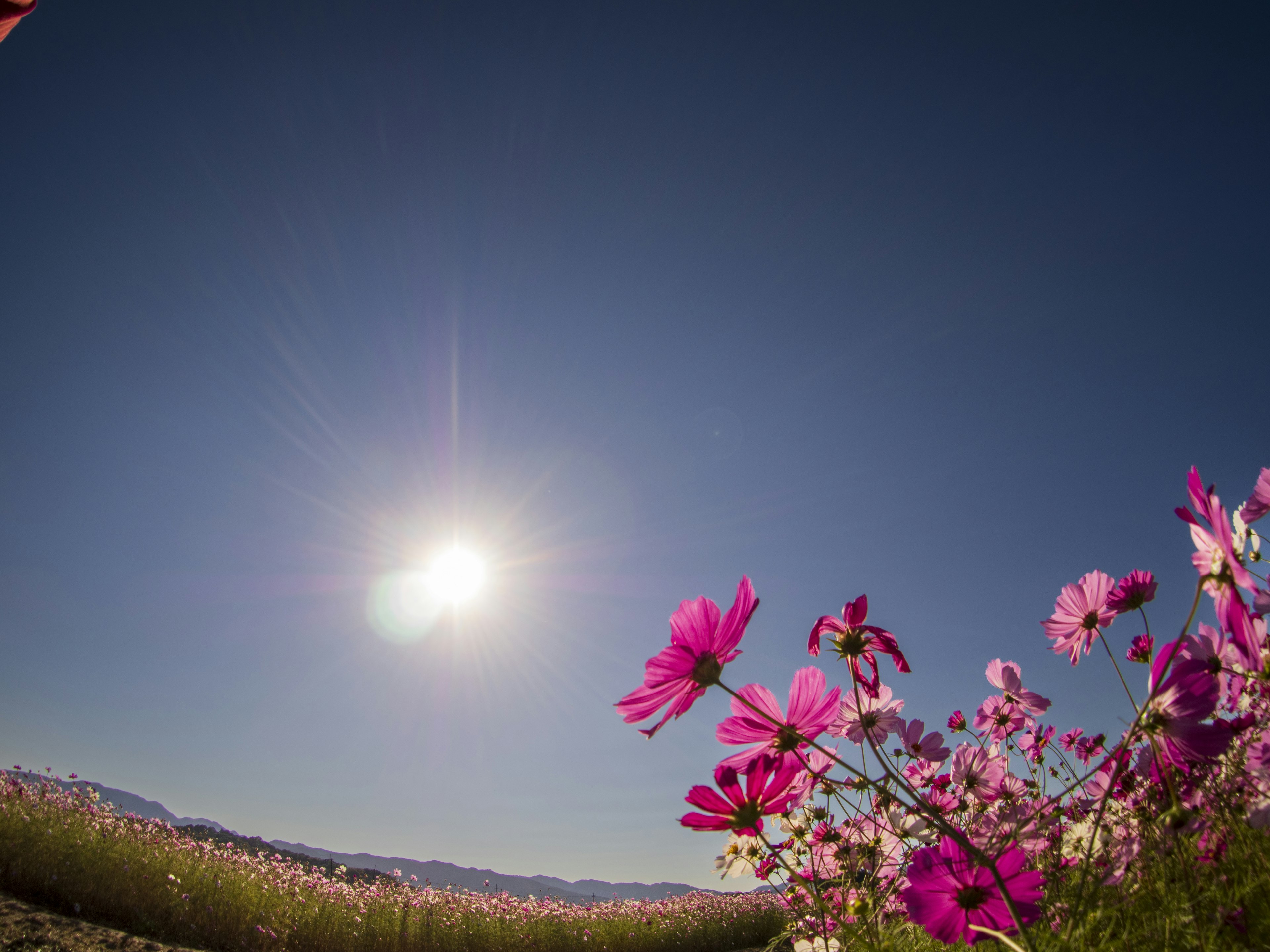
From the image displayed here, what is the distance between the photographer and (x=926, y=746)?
1.13m

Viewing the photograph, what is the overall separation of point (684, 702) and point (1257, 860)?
0.86 meters

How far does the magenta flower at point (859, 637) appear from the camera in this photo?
2.20 ft

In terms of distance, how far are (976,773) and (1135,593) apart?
49cm

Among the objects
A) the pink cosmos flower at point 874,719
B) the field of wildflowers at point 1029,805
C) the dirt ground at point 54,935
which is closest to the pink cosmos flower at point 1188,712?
the field of wildflowers at point 1029,805

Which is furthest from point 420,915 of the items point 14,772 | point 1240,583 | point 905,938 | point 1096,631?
point 1240,583

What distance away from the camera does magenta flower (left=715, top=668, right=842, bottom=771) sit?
578 mm

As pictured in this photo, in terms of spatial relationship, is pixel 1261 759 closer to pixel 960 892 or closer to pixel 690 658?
pixel 960 892

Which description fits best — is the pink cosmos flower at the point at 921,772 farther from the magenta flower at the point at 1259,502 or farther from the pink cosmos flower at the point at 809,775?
the magenta flower at the point at 1259,502

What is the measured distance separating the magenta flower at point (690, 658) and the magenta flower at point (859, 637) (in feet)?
0.57

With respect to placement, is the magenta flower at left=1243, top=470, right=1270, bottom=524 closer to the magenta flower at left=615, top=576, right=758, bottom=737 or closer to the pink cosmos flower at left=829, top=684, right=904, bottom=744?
the pink cosmos flower at left=829, top=684, right=904, bottom=744

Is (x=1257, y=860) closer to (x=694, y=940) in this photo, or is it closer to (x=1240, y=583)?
(x=1240, y=583)

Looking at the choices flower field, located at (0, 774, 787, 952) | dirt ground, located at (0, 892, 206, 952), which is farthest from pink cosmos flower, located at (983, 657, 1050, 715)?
flower field, located at (0, 774, 787, 952)

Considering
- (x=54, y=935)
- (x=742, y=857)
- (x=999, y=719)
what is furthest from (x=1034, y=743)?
(x=54, y=935)

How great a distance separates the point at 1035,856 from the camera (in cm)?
105
